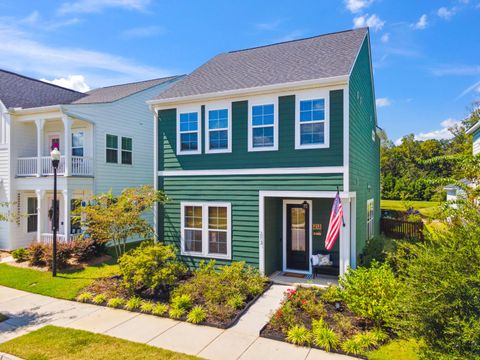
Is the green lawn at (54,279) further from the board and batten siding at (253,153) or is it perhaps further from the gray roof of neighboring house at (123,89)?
the gray roof of neighboring house at (123,89)

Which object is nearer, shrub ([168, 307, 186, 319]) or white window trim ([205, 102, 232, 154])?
shrub ([168, 307, 186, 319])

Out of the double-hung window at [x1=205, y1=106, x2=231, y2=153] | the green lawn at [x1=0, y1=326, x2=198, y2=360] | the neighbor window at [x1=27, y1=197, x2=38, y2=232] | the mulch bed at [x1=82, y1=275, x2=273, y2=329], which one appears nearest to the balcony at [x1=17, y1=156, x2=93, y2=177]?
the neighbor window at [x1=27, y1=197, x2=38, y2=232]

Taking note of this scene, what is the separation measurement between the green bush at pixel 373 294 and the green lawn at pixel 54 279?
25.3 feet

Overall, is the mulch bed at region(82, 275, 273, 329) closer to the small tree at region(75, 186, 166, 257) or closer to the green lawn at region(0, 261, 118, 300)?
the green lawn at region(0, 261, 118, 300)

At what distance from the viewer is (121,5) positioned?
1095 cm

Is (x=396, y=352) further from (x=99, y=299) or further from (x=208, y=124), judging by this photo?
(x=208, y=124)

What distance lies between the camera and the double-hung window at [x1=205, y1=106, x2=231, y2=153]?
34.8 feet

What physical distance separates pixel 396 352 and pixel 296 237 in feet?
18.8

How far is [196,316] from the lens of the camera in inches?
284

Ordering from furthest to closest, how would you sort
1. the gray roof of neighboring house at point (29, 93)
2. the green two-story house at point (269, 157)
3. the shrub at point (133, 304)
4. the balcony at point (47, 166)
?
the gray roof of neighboring house at point (29, 93), the balcony at point (47, 166), the green two-story house at point (269, 157), the shrub at point (133, 304)

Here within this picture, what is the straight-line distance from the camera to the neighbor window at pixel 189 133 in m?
11.1

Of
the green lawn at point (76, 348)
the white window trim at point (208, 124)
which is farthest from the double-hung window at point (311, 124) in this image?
the green lawn at point (76, 348)

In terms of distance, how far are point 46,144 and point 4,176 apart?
2531 millimetres

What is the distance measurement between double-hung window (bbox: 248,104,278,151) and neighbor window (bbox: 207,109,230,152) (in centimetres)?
91
